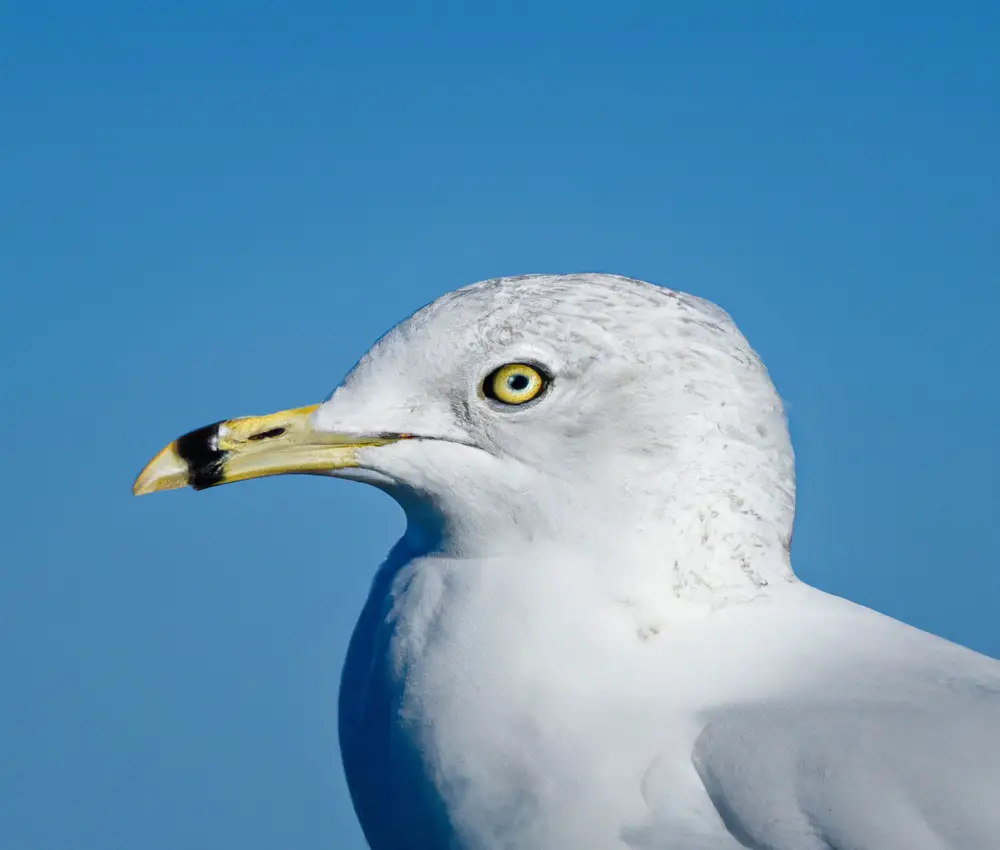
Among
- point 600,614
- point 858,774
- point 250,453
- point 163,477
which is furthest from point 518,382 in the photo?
point 858,774

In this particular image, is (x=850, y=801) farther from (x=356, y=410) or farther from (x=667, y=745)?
(x=356, y=410)

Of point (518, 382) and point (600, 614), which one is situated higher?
point (518, 382)

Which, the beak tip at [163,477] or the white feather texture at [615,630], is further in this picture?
the beak tip at [163,477]

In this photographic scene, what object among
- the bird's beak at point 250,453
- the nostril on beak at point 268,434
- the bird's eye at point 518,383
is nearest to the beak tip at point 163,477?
the bird's beak at point 250,453

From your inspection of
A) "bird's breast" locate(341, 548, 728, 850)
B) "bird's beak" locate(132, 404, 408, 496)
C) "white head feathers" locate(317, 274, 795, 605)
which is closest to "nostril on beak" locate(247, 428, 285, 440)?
"bird's beak" locate(132, 404, 408, 496)

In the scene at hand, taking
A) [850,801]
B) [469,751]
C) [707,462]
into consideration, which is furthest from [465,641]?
[850,801]

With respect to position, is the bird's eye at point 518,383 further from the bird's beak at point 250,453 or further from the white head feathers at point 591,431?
the bird's beak at point 250,453

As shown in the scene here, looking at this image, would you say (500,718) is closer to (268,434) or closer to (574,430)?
(574,430)
